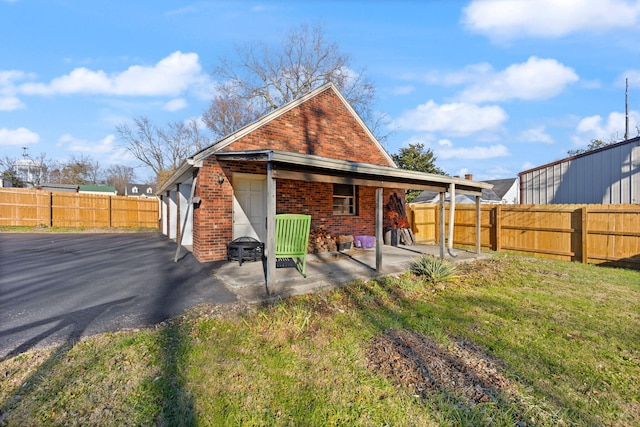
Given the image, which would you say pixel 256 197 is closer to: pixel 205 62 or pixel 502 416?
pixel 502 416

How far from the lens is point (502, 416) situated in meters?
2.21

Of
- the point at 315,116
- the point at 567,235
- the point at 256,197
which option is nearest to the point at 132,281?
the point at 256,197

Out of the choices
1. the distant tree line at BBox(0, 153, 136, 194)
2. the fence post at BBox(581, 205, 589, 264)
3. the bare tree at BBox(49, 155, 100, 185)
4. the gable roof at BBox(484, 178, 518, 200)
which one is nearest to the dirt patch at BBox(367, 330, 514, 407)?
the fence post at BBox(581, 205, 589, 264)

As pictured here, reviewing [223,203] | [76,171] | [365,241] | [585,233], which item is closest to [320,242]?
[365,241]

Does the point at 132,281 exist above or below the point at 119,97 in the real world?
below

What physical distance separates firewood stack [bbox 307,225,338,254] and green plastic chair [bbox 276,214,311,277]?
3042mm

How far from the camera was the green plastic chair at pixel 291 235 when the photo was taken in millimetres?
5148

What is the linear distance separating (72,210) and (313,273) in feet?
57.3

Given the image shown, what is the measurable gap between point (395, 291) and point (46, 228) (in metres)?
18.5

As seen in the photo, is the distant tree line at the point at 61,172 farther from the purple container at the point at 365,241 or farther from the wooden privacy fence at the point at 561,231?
the wooden privacy fence at the point at 561,231

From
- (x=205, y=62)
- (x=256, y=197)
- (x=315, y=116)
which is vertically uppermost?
(x=205, y=62)

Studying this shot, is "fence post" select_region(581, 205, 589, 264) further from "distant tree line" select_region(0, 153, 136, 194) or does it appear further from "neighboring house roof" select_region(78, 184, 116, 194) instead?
"neighboring house roof" select_region(78, 184, 116, 194)

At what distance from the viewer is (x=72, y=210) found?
53.7 ft

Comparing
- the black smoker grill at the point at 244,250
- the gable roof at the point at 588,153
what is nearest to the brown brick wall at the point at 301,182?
the black smoker grill at the point at 244,250
